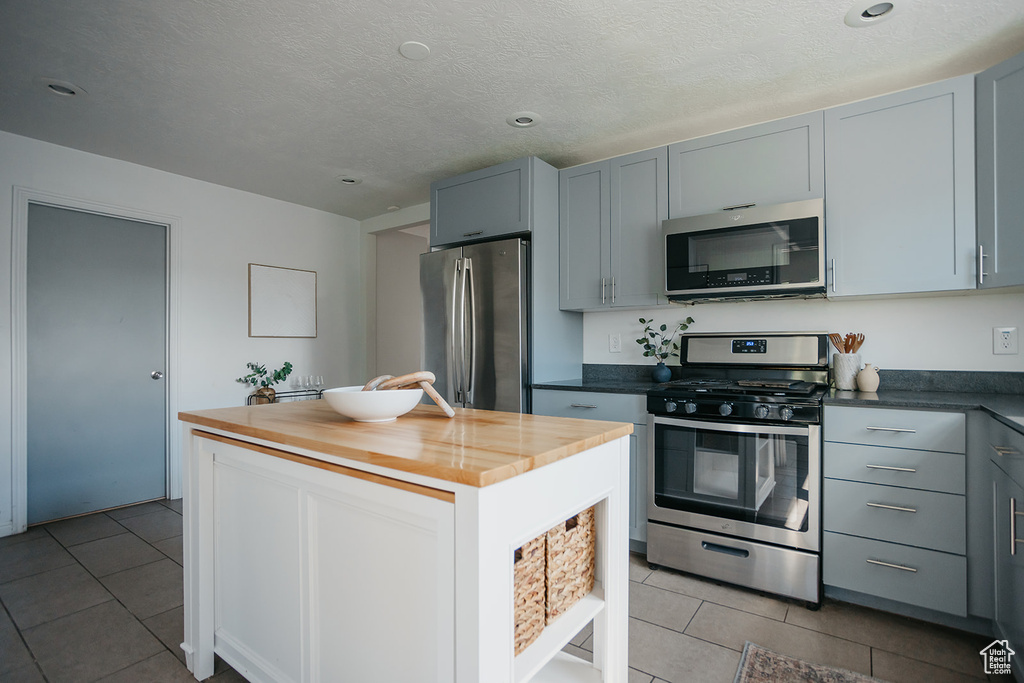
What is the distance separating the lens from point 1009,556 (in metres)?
1.75

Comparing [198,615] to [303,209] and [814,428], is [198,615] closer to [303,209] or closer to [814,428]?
[814,428]

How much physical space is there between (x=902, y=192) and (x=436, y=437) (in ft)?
7.91

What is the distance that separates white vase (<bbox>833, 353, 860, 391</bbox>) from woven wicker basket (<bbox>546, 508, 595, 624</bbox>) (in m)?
1.88

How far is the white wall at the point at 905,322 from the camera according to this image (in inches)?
95.0

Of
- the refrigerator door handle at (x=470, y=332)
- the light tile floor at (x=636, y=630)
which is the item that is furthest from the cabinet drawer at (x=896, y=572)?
the refrigerator door handle at (x=470, y=332)

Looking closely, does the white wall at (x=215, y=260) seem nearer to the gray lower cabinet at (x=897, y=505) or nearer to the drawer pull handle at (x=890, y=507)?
the gray lower cabinet at (x=897, y=505)

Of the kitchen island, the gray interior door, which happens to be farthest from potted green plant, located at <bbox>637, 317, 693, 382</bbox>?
the gray interior door

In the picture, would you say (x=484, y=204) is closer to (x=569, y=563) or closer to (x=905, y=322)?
(x=905, y=322)

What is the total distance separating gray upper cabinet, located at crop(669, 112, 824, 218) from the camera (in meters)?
2.55

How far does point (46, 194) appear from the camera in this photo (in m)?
3.23

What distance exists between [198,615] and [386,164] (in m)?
2.84

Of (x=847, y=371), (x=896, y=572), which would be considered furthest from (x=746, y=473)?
(x=847, y=371)

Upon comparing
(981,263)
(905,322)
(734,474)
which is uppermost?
(981,263)

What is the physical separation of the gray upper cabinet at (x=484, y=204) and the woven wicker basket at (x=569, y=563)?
7.11 feet
